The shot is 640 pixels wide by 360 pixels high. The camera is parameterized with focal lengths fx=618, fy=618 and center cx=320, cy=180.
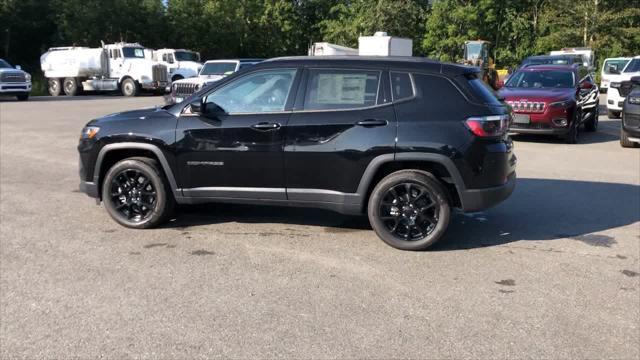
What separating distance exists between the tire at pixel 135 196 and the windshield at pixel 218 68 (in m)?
16.9

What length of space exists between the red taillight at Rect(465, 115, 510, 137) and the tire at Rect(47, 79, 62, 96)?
3442 centimetres

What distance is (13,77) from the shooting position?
92.2ft

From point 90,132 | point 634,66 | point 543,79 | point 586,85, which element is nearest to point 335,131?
point 90,132

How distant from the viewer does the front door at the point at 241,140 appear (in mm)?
5945

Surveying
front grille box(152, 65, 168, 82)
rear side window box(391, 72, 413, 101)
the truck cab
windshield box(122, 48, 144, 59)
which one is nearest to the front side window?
rear side window box(391, 72, 413, 101)

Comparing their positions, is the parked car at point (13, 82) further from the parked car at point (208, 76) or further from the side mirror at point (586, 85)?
the side mirror at point (586, 85)

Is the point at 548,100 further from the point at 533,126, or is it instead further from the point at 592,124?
the point at 592,124

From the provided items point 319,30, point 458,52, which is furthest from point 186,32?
point 458,52

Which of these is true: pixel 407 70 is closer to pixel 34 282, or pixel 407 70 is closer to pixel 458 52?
pixel 34 282

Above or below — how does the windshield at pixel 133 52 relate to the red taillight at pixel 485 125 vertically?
above

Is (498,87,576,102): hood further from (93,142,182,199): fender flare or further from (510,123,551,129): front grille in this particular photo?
(93,142,182,199): fender flare

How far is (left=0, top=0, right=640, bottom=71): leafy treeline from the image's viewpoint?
142 ft

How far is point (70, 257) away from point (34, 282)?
25.4 inches

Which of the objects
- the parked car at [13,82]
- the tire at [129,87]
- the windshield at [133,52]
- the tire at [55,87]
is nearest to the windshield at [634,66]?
the tire at [129,87]
